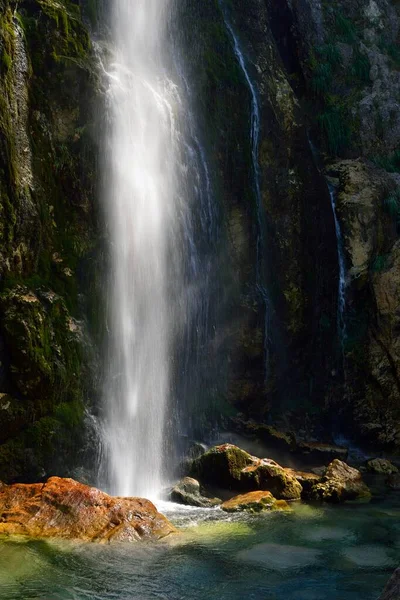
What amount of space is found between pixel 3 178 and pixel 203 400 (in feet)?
25.8

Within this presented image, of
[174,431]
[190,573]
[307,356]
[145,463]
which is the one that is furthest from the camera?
→ [307,356]

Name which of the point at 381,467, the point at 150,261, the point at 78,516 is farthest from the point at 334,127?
the point at 78,516

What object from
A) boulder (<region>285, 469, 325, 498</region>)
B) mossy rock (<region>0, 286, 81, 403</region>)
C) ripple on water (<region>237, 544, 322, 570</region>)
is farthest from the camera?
boulder (<region>285, 469, 325, 498</region>)

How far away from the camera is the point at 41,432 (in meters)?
12.0

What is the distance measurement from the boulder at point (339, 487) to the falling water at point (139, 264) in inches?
131

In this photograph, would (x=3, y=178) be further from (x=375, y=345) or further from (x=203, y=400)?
(x=375, y=345)

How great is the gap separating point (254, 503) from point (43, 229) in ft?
22.6

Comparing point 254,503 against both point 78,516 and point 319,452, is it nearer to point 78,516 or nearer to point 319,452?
point 78,516

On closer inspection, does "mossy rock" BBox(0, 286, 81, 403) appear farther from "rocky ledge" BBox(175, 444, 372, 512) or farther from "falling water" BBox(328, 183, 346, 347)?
A: "falling water" BBox(328, 183, 346, 347)

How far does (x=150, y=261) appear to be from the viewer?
15.6 m

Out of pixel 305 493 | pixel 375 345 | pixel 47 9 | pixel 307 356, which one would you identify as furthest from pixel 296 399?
pixel 47 9

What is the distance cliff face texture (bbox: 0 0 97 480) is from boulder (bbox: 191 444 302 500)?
2626mm

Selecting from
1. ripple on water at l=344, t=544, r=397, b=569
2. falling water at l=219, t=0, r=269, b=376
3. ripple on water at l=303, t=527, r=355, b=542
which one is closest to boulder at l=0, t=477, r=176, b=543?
ripple on water at l=303, t=527, r=355, b=542

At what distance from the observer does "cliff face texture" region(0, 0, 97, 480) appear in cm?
1181
